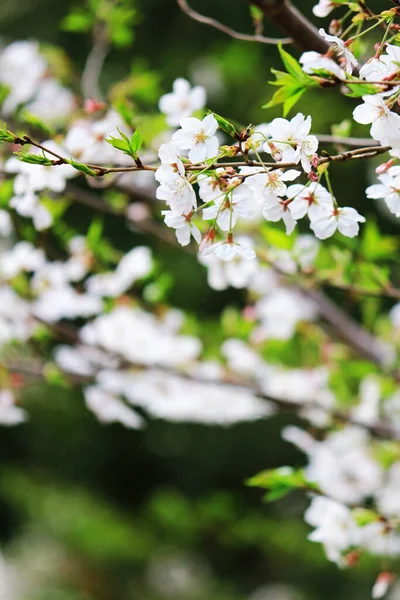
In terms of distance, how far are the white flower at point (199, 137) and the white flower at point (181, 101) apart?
0.43m

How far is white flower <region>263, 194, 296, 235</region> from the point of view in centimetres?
57

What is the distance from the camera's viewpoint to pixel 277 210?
0.58 metres

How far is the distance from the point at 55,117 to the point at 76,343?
53 cm

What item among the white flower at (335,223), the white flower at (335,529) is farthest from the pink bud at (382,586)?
the white flower at (335,223)

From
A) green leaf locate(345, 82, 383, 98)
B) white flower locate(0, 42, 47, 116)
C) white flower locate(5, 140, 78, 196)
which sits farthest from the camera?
white flower locate(0, 42, 47, 116)

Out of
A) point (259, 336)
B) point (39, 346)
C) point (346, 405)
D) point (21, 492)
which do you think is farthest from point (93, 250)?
point (21, 492)

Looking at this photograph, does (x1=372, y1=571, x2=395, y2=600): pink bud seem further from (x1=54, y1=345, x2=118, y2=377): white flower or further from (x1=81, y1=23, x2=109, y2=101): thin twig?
(x1=81, y1=23, x2=109, y2=101): thin twig

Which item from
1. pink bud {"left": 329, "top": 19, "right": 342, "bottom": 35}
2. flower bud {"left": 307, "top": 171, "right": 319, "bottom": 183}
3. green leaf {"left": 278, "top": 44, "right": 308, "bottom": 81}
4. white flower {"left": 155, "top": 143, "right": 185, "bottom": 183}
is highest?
pink bud {"left": 329, "top": 19, "right": 342, "bottom": 35}

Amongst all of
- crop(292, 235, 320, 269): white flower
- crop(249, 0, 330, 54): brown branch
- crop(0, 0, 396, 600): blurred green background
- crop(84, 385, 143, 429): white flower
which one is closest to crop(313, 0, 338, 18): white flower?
crop(249, 0, 330, 54): brown branch

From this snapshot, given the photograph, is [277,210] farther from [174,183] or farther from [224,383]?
[224,383]

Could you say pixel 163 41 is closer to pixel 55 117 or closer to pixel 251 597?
pixel 55 117

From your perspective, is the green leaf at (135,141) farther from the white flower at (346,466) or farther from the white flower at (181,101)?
the white flower at (346,466)

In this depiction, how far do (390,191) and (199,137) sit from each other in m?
0.17

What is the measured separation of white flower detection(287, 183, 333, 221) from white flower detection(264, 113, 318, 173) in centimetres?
4
